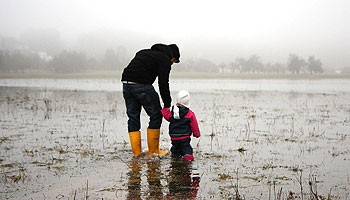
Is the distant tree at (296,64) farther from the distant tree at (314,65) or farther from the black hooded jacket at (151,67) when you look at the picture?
the black hooded jacket at (151,67)

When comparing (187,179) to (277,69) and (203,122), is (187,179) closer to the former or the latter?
(203,122)

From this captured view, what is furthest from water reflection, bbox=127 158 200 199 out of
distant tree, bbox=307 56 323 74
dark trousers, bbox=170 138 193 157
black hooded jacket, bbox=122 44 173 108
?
distant tree, bbox=307 56 323 74

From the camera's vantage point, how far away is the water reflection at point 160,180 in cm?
445

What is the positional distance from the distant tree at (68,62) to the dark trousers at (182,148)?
380 ft

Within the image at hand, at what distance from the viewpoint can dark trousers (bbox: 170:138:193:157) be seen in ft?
21.2

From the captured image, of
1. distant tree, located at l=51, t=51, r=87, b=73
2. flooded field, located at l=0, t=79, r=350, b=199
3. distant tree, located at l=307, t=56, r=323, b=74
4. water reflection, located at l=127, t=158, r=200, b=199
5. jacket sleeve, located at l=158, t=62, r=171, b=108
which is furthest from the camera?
distant tree, located at l=307, t=56, r=323, b=74

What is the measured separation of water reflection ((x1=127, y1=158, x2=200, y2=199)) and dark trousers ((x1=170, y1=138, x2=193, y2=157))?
0.19 metres

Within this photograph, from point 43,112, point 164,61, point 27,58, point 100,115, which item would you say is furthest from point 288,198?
point 27,58

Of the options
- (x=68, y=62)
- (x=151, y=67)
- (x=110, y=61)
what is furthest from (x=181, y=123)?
(x=110, y=61)

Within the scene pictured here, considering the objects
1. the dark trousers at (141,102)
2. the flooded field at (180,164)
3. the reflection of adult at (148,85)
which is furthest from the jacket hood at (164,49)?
the flooded field at (180,164)

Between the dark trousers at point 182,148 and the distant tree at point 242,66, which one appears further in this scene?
the distant tree at point 242,66

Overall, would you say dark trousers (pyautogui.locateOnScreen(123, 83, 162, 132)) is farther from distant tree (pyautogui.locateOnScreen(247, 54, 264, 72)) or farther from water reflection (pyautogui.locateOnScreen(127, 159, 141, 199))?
distant tree (pyautogui.locateOnScreen(247, 54, 264, 72))

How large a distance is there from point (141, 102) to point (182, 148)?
116 centimetres

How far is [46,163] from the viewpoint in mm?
6055
